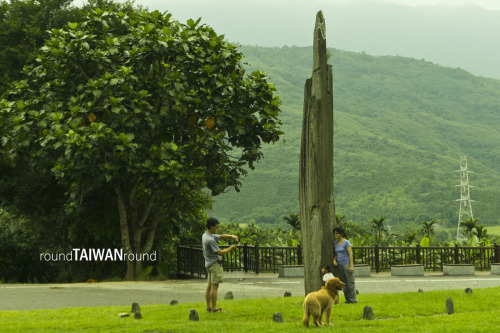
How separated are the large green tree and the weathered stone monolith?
28.9ft

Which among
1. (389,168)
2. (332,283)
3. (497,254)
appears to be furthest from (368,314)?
(389,168)

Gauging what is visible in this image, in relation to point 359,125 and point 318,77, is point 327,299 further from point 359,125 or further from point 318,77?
point 359,125

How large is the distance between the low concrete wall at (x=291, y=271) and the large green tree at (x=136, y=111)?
12.0 ft

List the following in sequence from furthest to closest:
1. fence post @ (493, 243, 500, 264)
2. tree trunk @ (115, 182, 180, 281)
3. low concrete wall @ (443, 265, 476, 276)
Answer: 1. fence post @ (493, 243, 500, 264)
2. low concrete wall @ (443, 265, 476, 276)
3. tree trunk @ (115, 182, 180, 281)

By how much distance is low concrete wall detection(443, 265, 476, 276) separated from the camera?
25422mm

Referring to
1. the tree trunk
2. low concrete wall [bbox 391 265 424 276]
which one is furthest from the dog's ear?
low concrete wall [bbox 391 265 424 276]

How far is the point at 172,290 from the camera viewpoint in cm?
1888

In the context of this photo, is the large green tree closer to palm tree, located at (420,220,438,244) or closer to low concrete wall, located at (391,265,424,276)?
low concrete wall, located at (391,265,424,276)

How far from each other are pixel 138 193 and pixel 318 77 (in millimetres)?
14558

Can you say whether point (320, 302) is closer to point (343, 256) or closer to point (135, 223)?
point (343, 256)

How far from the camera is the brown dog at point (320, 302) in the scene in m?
10.1

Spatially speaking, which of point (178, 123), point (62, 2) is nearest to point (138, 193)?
point (178, 123)

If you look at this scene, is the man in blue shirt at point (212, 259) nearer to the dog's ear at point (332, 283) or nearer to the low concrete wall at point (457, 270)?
the dog's ear at point (332, 283)

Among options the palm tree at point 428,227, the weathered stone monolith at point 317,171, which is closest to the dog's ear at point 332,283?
the weathered stone monolith at point 317,171
